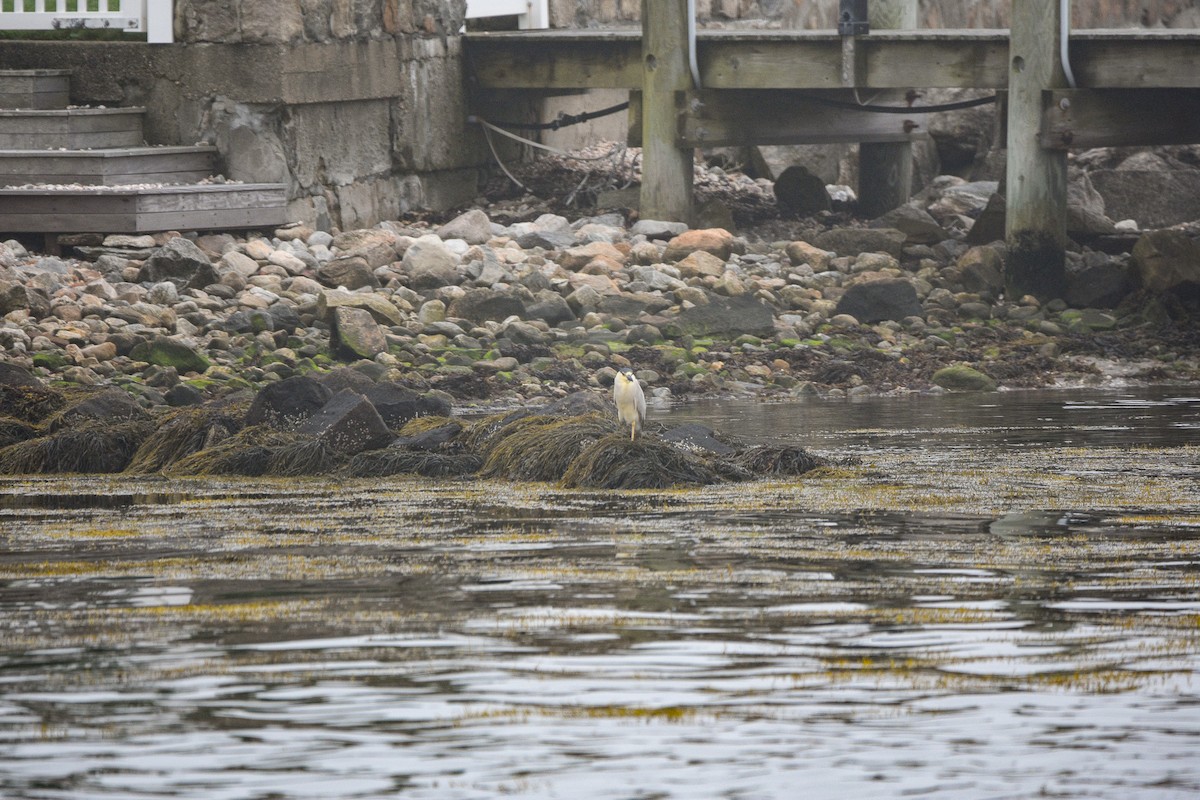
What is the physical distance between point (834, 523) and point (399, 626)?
2893mm

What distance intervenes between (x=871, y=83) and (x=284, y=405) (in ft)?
29.9

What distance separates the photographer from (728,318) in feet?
56.3

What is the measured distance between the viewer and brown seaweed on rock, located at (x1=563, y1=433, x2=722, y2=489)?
33.8ft

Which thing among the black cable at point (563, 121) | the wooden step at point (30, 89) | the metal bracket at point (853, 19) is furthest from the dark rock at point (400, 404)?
the black cable at point (563, 121)

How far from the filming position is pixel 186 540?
27.4ft

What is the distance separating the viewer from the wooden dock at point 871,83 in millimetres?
17844

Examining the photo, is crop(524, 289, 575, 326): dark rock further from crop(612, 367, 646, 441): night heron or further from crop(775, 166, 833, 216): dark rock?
crop(775, 166, 833, 216): dark rock

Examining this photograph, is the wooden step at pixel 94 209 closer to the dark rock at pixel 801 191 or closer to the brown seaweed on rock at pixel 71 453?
the brown seaweed on rock at pixel 71 453

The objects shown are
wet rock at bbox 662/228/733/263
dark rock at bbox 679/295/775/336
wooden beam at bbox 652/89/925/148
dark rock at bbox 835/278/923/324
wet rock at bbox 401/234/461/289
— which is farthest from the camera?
wooden beam at bbox 652/89/925/148

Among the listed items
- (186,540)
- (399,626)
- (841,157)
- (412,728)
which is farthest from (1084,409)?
(841,157)

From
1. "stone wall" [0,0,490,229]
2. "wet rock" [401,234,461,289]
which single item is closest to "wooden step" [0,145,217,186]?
"stone wall" [0,0,490,229]

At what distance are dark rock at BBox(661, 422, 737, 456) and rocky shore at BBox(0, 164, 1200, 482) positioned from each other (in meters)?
2.59

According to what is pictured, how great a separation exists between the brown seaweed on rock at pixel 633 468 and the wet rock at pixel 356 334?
5.27 meters

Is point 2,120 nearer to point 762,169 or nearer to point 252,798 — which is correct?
point 762,169
